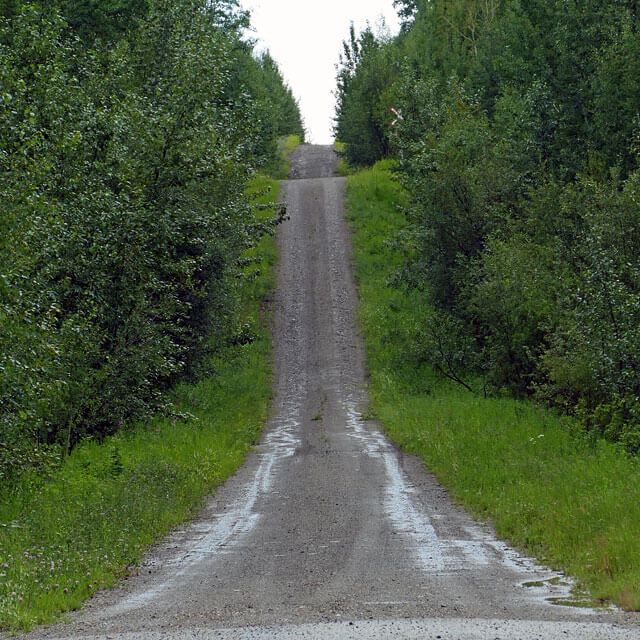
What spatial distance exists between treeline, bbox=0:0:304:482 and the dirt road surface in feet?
9.63

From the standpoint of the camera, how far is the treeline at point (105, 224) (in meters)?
10.9

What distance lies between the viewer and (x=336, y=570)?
25.6ft

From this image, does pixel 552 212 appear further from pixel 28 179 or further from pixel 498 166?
pixel 28 179

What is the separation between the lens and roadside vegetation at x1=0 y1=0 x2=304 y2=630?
9.91m

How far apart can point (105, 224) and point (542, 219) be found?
11172 millimetres

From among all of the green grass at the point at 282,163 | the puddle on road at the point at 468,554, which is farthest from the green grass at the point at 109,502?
the green grass at the point at 282,163

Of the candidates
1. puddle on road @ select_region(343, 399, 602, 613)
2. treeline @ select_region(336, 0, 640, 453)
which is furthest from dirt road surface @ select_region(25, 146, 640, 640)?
treeline @ select_region(336, 0, 640, 453)

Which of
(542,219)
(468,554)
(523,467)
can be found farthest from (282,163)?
(468,554)

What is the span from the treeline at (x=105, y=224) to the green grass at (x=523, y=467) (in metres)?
5.21

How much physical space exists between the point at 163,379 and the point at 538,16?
19714 mm

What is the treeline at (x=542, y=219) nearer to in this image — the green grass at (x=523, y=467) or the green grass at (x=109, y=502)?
the green grass at (x=523, y=467)

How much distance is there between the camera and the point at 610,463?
11.9 m

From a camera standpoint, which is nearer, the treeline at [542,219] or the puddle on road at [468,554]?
the puddle on road at [468,554]

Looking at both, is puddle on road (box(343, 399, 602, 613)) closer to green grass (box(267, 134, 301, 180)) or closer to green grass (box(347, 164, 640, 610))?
green grass (box(347, 164, 640, 610))
